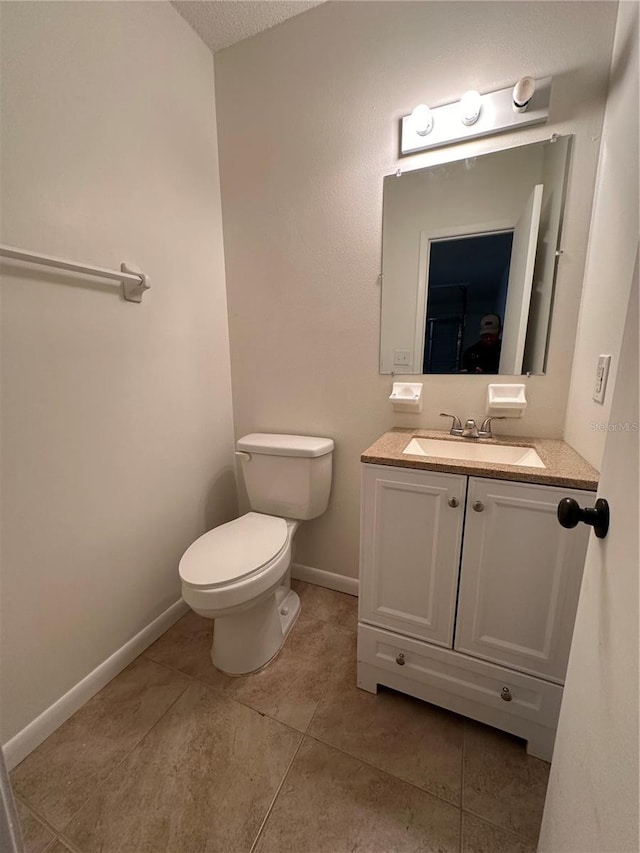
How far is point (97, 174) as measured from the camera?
108cm

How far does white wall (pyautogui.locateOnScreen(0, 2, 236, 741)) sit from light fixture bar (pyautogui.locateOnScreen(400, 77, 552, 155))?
0.91 metres

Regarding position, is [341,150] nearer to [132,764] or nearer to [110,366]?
[110,366]

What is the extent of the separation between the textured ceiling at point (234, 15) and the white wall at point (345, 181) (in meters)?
0.04

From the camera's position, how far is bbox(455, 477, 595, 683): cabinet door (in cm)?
89

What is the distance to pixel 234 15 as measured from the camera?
133 centimetres

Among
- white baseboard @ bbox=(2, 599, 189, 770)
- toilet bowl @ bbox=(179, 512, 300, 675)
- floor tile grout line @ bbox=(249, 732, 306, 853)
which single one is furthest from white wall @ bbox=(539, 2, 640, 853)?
white baseboard @ bbox=(2, 599, 189, 770)

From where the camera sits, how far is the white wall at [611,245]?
0.85 meters

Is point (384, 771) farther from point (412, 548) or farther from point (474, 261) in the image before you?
point (474, 261)

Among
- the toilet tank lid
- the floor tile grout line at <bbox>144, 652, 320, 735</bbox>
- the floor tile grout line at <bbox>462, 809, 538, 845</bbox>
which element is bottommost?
the floor tile grout line at <bbox>462, 809, 538, 845</bbox>

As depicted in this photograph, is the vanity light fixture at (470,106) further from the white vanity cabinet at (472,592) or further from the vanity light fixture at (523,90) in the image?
the white vanity cabinet at (472,592)

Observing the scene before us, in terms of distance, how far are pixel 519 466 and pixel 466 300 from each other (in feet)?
2.25

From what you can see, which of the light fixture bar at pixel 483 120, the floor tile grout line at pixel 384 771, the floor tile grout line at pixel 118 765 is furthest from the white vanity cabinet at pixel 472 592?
the light fixture bar at pixel 483 120

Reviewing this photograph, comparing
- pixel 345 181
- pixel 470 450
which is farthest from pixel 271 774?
pixel 345 181

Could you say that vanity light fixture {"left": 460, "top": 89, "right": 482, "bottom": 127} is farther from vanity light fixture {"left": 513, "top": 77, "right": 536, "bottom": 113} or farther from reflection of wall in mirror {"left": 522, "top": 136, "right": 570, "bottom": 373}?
reflection of wall in mirror {"left": 522, "top": 136, "right": 570, "bottom": 373}
